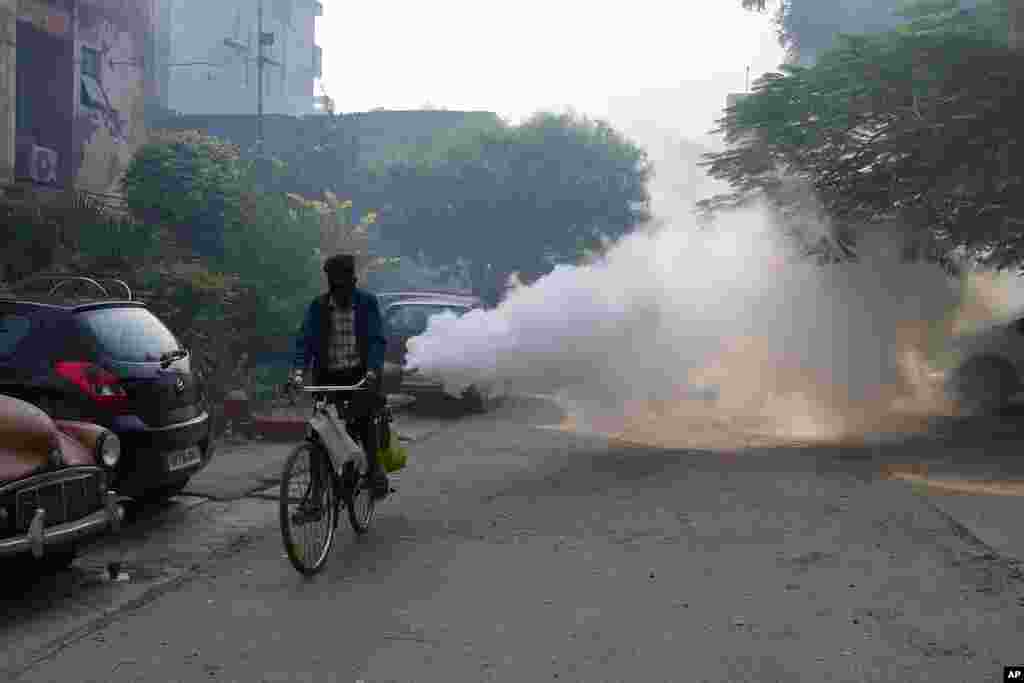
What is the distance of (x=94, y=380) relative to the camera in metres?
6.65

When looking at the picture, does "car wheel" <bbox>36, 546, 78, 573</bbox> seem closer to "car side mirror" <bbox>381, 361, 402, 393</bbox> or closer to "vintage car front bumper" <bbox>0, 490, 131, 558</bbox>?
"vintage car front bumper" <bbox>0, 490, 131, 558</bbox>

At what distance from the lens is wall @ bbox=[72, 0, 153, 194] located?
22469 mm

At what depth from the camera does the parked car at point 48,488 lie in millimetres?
5043

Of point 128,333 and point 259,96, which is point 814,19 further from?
point 128,333

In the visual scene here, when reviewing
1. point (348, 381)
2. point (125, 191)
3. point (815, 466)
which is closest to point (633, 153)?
point (125, 191)

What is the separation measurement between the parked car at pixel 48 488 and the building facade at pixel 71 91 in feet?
45.5

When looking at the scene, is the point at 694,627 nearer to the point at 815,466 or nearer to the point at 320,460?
the point at 320,460

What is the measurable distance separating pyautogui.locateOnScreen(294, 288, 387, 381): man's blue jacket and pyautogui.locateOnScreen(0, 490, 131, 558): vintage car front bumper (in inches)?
62.9

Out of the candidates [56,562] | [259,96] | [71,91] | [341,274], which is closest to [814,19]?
[259,96]

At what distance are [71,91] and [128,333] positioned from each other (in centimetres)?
1709

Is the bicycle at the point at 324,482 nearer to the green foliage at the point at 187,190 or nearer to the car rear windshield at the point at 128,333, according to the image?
the car rear windshield at the point at 128,333

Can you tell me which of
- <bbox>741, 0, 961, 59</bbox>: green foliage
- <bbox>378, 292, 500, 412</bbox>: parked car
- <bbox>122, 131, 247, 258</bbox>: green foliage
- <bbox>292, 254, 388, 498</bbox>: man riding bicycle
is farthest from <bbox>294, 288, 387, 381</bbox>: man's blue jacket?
<bbox>741, 0, 961, 59</bbox>: green foliage

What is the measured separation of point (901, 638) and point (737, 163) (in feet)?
33.2

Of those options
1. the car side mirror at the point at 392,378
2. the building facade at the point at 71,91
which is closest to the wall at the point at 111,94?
the building facade at the point at 71,91
